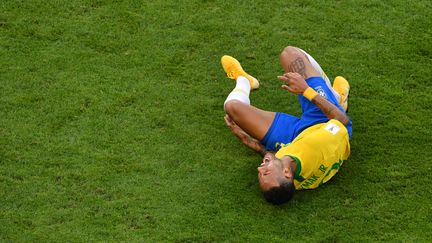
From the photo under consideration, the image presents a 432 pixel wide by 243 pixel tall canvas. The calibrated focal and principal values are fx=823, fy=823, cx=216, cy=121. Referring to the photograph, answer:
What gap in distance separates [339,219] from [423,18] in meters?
3.02

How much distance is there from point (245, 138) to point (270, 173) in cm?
71

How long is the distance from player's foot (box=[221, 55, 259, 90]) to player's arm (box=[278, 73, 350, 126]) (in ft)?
2.25

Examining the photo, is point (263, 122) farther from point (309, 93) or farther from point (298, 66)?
point (298, 66)

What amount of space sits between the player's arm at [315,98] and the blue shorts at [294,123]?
0.12m

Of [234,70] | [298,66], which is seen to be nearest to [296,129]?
[298,66]

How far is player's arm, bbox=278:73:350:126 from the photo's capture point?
21.8ft

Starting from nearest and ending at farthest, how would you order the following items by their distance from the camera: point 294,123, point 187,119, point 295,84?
point 295,84 < point 294,123 < point 187,119

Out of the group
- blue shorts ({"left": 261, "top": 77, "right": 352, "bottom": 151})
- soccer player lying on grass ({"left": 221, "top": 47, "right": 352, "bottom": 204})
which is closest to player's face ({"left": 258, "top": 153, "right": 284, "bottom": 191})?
soccer player lying on grass ({"left": 221, "top": 47, "right": 352, "bottom": 204})

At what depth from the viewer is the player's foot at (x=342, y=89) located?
7152 mm

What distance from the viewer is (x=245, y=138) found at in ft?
22.9

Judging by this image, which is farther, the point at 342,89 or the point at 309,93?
the point at 342,89

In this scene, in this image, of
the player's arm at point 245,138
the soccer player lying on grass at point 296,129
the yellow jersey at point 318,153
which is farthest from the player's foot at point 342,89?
the player's arm at point 245,138

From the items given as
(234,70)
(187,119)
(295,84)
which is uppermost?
(295,84)

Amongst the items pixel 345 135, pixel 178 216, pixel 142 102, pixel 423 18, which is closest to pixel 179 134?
pixel 142 102
